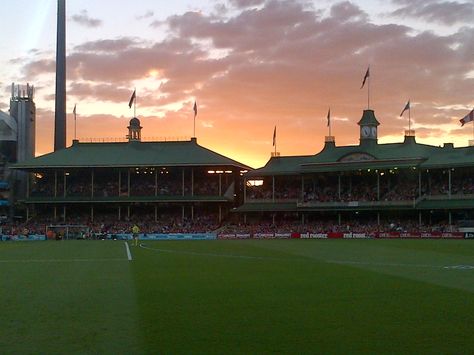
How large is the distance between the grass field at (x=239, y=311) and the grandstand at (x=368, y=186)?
51.1m

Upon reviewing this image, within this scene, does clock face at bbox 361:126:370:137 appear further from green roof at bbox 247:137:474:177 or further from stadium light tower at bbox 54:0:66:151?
stadium light tower at bbox 54:0:66:151

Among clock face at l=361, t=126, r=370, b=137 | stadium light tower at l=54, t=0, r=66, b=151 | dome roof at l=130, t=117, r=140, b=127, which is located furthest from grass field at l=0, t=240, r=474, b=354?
stadium light tower at l=54, t=0, r=66, b=151

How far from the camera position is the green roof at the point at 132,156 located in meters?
92.0

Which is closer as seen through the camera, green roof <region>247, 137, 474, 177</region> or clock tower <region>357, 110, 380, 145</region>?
green roof <region>247, 137, 474, 177</region>

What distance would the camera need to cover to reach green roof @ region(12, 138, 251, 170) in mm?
92000

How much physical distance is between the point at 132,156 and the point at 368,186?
1316 inches

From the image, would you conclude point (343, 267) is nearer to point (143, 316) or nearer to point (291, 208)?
point (143, 316)

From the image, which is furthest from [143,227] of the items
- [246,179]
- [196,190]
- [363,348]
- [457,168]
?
[363,348]

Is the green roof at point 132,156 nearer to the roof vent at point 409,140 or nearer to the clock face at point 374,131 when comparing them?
the clock face at point 374,131

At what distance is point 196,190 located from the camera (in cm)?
9412

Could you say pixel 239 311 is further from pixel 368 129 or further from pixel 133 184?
pixel 133 184

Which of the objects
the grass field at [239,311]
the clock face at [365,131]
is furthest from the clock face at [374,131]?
the grass field at [239,311]

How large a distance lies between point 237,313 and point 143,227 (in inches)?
2908

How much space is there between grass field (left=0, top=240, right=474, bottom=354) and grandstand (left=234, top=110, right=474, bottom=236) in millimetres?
51095
